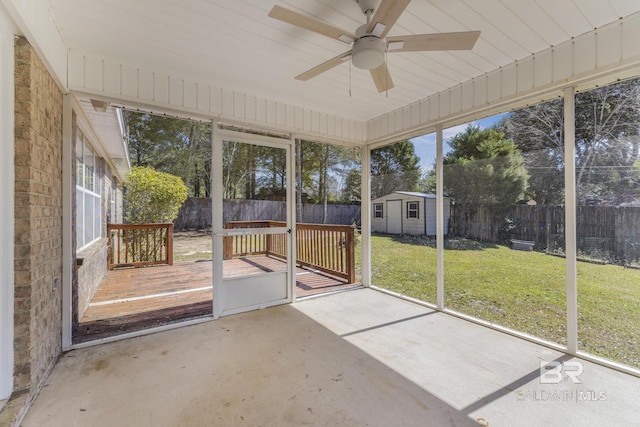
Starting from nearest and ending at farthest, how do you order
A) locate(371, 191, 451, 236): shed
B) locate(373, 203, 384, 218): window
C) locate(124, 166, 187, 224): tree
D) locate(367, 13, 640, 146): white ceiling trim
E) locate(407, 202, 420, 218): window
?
locate(367, 13, 640, 146): white ceiling trim < locate(371, 191, 451, 236): shed < locate(407, 202, 420, 218): window < locate(373, 203, 384, 218): window < locate(124, 166, 187, 224): tree

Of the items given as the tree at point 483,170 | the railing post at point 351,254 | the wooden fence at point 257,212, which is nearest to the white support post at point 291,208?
the wooden fence at point 257,212

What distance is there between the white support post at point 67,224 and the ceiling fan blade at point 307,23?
2.19m

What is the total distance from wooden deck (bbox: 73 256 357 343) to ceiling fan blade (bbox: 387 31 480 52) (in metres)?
2.76

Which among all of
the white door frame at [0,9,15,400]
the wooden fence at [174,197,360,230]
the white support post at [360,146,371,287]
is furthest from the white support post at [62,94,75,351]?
the white support post at [360,146,371,287]

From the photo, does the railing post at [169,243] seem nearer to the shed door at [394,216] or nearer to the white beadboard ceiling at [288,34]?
the white beadboard ceiling at [288,34]

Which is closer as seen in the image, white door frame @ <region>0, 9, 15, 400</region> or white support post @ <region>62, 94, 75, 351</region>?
white door frame @ <region>0, 9, 15, 400</region>

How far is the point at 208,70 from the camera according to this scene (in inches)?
113

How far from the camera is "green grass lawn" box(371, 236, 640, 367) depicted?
7.58 ft

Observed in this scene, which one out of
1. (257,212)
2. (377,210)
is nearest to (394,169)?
(377,210)

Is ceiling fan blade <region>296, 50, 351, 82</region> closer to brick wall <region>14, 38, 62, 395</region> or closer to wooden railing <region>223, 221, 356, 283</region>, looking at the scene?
brick wall <region>14, 38, 62, 395</region>

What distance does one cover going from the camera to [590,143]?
2.41 meters

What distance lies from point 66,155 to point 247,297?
2.26m

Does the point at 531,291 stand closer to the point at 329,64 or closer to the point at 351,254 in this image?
the point at 351,254

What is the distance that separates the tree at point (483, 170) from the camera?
296 cm
